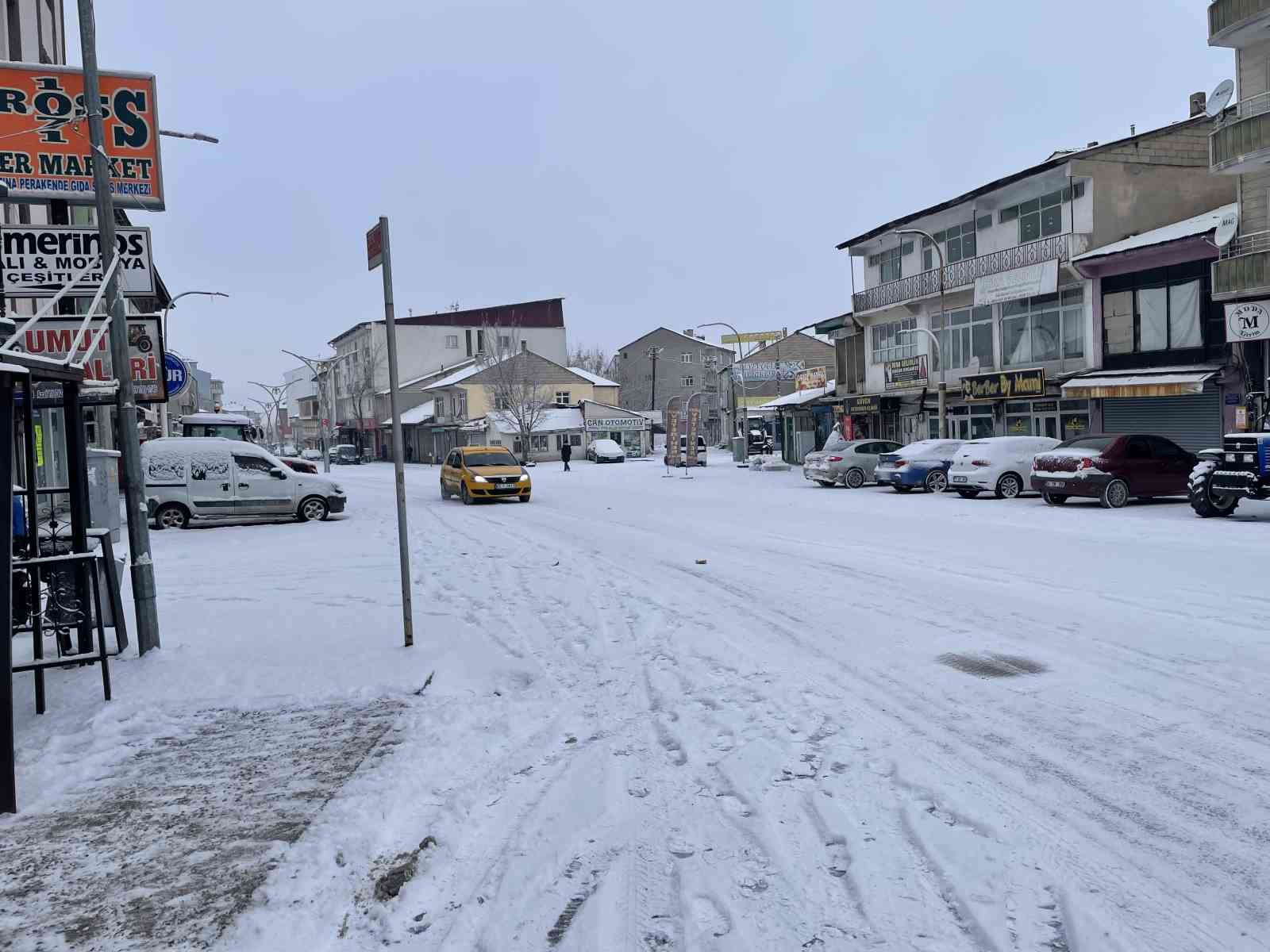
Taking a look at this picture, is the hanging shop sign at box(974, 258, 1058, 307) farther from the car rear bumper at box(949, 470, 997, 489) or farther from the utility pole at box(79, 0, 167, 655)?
the utility pole at box(79, 0, 167, 655)

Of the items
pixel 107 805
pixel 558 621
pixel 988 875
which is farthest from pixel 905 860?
pixel 558 621

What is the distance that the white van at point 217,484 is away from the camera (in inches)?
800

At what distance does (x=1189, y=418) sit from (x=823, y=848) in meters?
28.1

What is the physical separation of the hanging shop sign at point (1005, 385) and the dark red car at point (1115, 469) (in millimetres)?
11481

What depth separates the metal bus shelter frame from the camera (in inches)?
180

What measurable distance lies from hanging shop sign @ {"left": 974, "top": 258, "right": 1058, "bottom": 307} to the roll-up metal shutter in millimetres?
4715

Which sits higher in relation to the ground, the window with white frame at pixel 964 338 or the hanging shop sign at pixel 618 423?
the window with white frame at pixel 964 338

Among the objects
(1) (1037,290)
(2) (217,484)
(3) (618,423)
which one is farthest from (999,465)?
(3) (618,423)

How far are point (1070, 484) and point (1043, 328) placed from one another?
15063 mm

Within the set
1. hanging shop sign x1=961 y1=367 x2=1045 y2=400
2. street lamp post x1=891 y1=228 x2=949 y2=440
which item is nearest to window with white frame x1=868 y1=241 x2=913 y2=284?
street lamp post x1=891 y1=228 x2=949 y2=440

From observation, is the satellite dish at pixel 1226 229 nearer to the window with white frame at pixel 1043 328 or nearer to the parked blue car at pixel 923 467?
the window with white frame at pixel 1043 328

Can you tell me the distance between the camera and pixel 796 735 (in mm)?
5438

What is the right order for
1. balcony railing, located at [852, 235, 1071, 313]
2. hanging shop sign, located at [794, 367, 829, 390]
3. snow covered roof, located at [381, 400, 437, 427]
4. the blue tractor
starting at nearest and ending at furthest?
1. the blue tractor
2. balcony railing, located at [852, 235, 1071, 313]
3. hanging shop sign, located at [794, 367, 829, 390]
4. snow covered roof, located at [381, 400, 437, 427]

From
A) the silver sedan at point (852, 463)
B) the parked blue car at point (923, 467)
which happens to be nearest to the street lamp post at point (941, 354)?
the silver sedan at point (852, 463)
